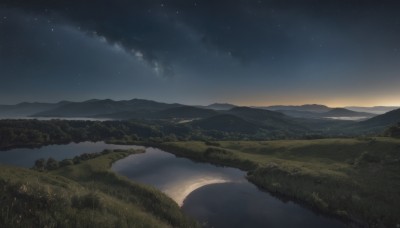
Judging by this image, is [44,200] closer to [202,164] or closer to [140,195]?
[140,195]

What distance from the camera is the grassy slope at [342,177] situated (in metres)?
35.2

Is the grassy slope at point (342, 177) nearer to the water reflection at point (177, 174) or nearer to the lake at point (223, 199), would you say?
the lake at point (223, 199)

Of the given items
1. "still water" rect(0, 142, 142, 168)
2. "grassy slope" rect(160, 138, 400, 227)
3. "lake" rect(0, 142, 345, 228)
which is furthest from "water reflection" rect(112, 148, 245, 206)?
"still water" rect(0, 142, 142, 168)

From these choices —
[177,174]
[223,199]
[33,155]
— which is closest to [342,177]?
[223,199]

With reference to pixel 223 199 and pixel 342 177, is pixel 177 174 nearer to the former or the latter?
pixel 223 199

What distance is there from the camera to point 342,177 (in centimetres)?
4606

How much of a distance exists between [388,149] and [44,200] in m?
65.1

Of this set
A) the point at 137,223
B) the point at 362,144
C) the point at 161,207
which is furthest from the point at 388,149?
the point at 137,223

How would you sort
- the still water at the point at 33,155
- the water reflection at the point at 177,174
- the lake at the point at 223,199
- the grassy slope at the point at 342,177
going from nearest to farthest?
the lake at the point at 223,199, the grassy slope at the point at 342,177, the water reflection at the point at 177,174, the still water at the point at 33,155

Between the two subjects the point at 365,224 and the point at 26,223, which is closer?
the point at 26,223

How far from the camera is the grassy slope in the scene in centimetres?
3516

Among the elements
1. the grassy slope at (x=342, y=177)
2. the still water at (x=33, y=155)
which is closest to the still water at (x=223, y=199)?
the grassy slope at (x=342, y=177)

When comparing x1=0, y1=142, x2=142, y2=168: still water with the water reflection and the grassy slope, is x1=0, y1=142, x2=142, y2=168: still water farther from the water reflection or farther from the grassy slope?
the grassy slope

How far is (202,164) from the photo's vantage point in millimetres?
80562
